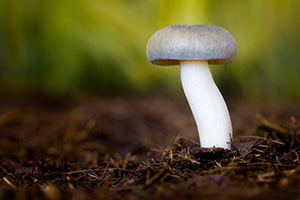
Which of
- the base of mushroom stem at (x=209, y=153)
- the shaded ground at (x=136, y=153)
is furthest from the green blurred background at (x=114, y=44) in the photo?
the base of mushroom stem at (x=209, y=153)

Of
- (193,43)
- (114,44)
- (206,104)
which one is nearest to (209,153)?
(206,104)

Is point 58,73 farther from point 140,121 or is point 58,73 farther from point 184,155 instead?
point 184,155

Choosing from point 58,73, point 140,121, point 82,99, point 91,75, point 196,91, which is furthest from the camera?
point 91,75

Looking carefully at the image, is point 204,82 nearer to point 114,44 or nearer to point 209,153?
point 209,153

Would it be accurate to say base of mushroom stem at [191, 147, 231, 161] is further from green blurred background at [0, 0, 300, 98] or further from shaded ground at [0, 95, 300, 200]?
green blurred background at [0, 0, 300, 98]

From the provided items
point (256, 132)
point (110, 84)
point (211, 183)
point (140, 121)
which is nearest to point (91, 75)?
point (110, 84)

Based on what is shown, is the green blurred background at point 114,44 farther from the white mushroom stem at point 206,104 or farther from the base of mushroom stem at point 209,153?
the base of mushroom stem at point 209,153
